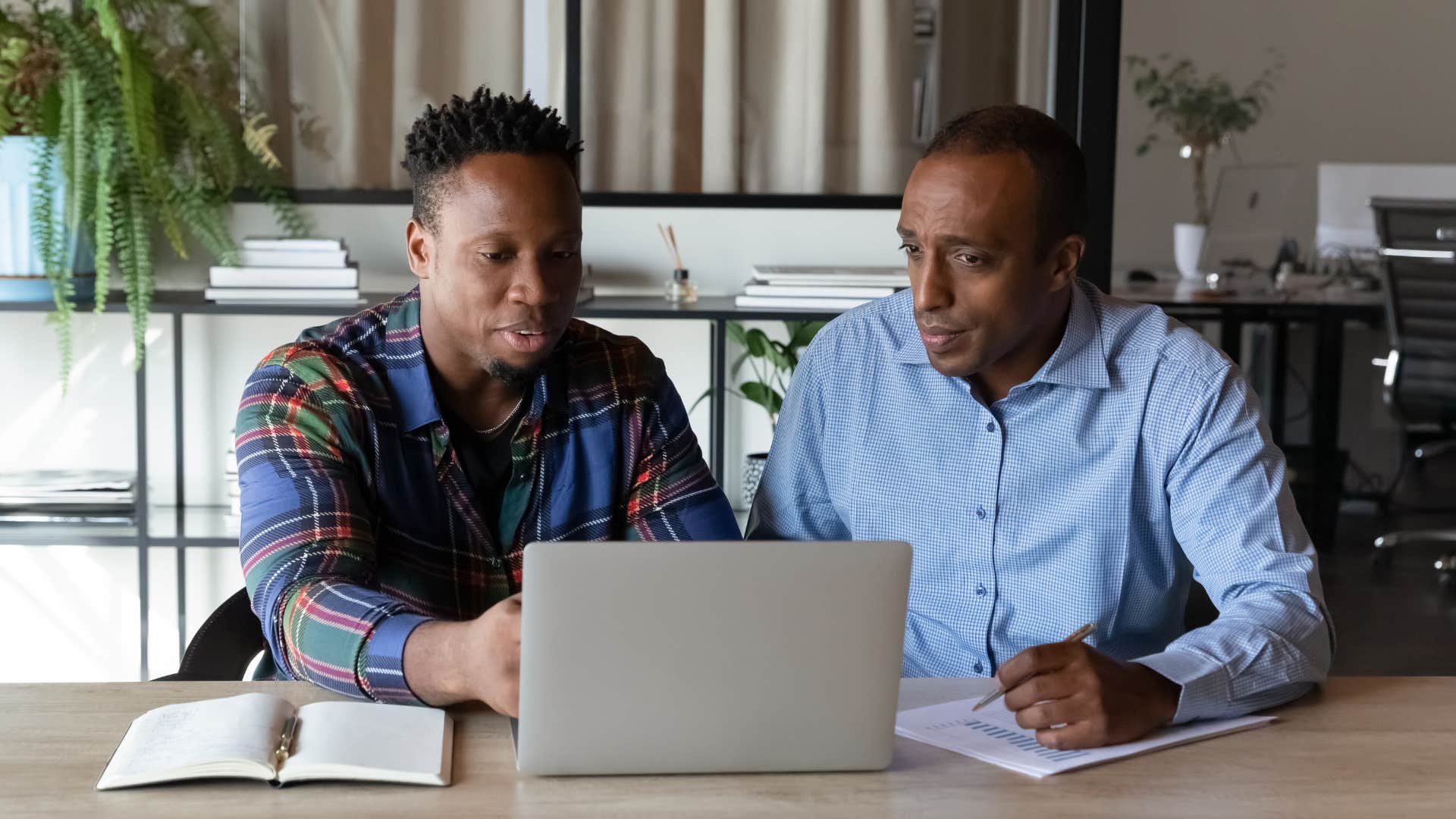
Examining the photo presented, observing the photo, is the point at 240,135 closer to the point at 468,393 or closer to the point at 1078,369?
the point at 468,393

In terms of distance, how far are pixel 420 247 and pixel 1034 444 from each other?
2.52 ft

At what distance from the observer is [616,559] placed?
1.05 meters

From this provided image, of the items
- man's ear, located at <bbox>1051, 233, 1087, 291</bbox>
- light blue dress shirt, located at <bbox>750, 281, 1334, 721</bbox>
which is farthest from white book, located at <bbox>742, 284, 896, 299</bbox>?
man's ear, located at <bbox>1051, 233, 1087, 291</bbox>

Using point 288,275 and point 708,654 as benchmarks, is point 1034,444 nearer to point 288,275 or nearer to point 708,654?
point 708,654

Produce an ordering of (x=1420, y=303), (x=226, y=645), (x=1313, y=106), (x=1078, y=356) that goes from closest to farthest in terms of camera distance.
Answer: (x=226, y=645) → (x=1078, y=356) → (x=1420, y=303) → (x=1313, y=106)

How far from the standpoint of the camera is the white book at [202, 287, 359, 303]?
2824 mm

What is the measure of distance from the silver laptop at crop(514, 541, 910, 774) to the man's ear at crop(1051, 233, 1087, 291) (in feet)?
2.34

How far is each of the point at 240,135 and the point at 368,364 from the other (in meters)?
1.64

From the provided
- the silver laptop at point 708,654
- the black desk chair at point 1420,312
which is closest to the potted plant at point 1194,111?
the black desk chair at point 1420,312

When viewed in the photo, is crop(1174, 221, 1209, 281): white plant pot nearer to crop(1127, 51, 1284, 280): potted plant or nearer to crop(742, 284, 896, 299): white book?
crop(1127, 51, 1284, 280): potted plant

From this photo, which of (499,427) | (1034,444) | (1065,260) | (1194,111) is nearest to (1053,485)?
(1034,444)

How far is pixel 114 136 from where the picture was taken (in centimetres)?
271

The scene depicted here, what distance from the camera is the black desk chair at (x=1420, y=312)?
3.97m

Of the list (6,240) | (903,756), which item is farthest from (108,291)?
(903,756)
